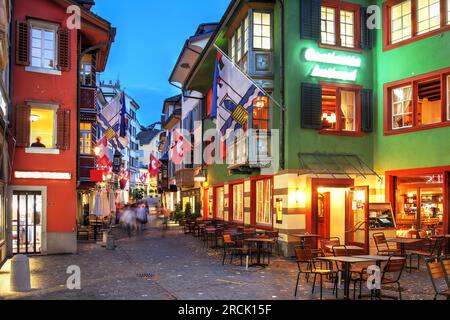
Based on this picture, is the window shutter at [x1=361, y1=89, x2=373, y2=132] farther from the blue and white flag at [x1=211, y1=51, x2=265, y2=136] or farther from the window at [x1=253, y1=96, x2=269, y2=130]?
the blue and white flag at [x1=211, y1=51, x2=265, y2=136]

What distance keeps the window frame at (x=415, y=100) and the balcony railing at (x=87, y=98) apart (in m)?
11.7

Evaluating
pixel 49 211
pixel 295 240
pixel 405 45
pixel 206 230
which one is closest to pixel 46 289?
pixel 49 211

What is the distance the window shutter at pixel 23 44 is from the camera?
1834cm

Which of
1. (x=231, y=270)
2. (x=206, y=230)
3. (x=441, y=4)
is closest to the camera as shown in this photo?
(x=231, y=270)

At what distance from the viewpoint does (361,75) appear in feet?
64.0

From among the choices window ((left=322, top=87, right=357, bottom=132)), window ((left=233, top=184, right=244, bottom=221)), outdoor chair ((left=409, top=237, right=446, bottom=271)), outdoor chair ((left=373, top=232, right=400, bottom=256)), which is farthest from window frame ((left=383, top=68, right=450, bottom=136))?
window ((left=233, top=184, right=244, bottom=221))

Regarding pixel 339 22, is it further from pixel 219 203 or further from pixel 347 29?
pixel 219 203

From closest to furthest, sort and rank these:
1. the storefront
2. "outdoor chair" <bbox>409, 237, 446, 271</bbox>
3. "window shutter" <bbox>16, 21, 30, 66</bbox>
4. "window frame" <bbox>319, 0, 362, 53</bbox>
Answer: "outdoor chair" <bbox>409, 237, 446, 271</bbox> → the storefront → "window shutter" <bbox>16, 21, 30, 66</bbox> → "window frame" <bbox>319, 0, 362, 53</bbox>

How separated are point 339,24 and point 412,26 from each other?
8.78ft

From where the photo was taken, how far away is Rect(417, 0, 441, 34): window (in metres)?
17.2

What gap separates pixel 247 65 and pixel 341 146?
186 inches

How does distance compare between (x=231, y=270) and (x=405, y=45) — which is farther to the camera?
(x=405, y=45)

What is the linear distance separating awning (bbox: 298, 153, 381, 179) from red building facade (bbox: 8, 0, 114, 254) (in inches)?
344
